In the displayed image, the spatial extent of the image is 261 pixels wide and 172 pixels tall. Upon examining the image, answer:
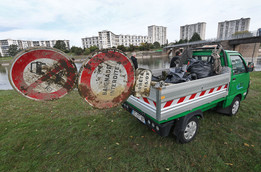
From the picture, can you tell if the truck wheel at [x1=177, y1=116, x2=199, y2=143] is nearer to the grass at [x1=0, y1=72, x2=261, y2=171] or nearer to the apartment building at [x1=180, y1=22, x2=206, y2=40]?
the grass at [x1=0, y1=72, x2=261, y2=171]

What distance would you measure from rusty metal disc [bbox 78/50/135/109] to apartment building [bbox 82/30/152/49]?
87692mm

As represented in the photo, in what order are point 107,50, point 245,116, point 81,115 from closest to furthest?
point 107,50, point 245,116, point 81,115

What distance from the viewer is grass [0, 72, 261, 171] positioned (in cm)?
219

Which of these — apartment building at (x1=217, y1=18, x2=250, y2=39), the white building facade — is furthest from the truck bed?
the white building facade

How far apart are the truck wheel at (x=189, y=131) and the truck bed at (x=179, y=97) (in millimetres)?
313

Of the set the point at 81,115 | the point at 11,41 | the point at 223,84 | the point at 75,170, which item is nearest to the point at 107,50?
the point at 75,170

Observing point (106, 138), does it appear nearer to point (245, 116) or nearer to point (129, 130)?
point (129, 130)

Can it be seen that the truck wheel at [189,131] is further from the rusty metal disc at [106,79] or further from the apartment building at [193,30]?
the apartment building at [193,30]

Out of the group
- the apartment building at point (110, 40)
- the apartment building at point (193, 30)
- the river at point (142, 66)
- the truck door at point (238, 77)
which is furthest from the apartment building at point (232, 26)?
the truck door at point (238, 77)

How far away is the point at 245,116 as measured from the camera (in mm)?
3590

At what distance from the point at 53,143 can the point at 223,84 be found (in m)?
4.14

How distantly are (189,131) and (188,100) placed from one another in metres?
0.73

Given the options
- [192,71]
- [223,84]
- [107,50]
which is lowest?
[223,84]

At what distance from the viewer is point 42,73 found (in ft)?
4.27
